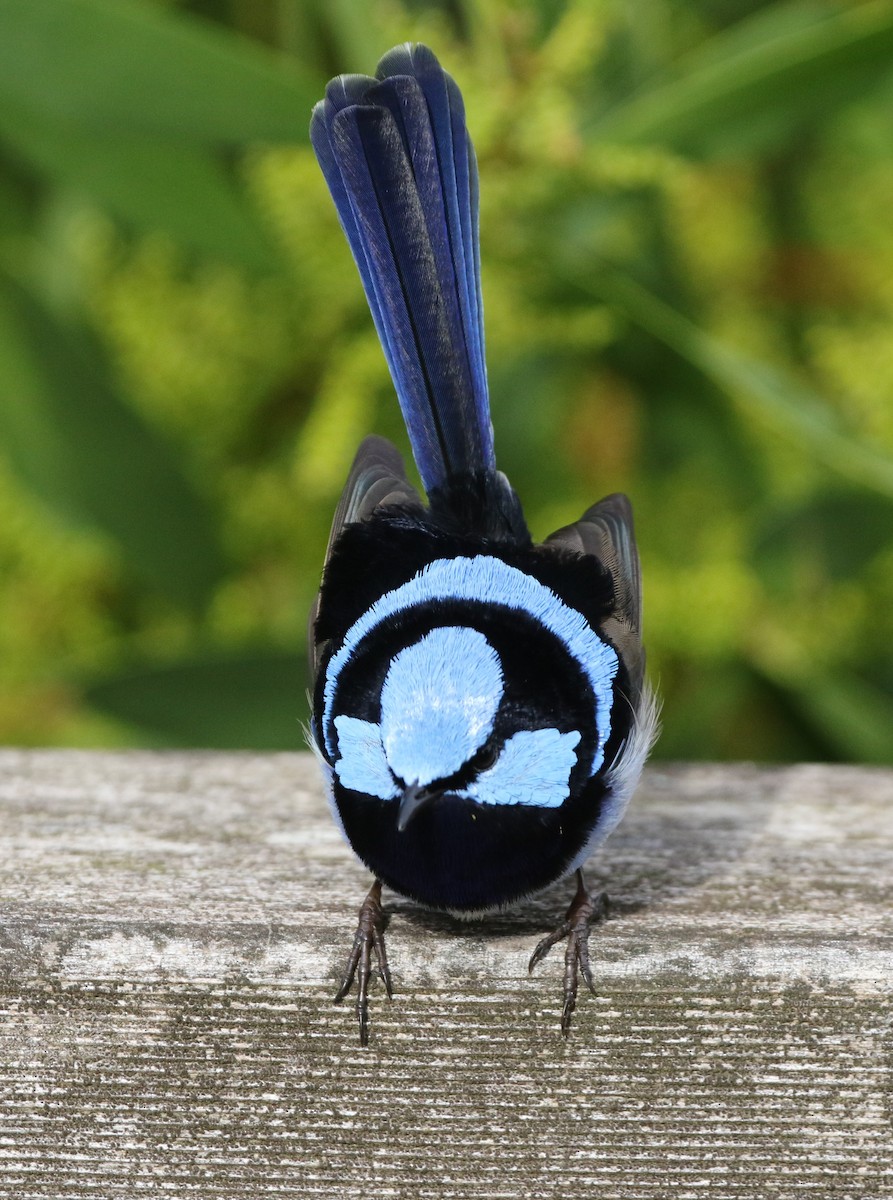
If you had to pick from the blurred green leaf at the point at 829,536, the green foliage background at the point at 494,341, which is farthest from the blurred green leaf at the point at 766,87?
the blurred green leaf at the point at 829,536

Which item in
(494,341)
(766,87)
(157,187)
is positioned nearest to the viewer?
(766,87)

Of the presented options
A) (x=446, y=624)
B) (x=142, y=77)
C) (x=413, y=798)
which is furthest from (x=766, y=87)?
(x=413, y=798)

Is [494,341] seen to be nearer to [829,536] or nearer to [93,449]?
[829,536]

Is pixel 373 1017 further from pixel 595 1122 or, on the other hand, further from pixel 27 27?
pixel 27 27

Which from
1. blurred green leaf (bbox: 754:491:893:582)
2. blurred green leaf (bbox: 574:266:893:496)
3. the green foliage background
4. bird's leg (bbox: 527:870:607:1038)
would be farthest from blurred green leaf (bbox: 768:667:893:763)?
bird's leg (bbox: 527:870:607:1038)

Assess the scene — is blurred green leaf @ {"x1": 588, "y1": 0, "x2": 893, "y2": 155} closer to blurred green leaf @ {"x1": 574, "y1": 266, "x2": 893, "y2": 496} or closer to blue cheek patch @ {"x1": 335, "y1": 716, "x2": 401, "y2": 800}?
blurred green leaf @ {"x1": 574, "y1": 266, "x2": 893, "y2": 496}

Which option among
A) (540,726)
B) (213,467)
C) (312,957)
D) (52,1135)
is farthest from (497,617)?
(213,467)

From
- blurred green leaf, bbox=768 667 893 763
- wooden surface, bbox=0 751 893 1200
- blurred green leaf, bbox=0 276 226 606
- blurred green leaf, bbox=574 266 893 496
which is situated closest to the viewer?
wooden surface, bbox=0 751 893 1200
